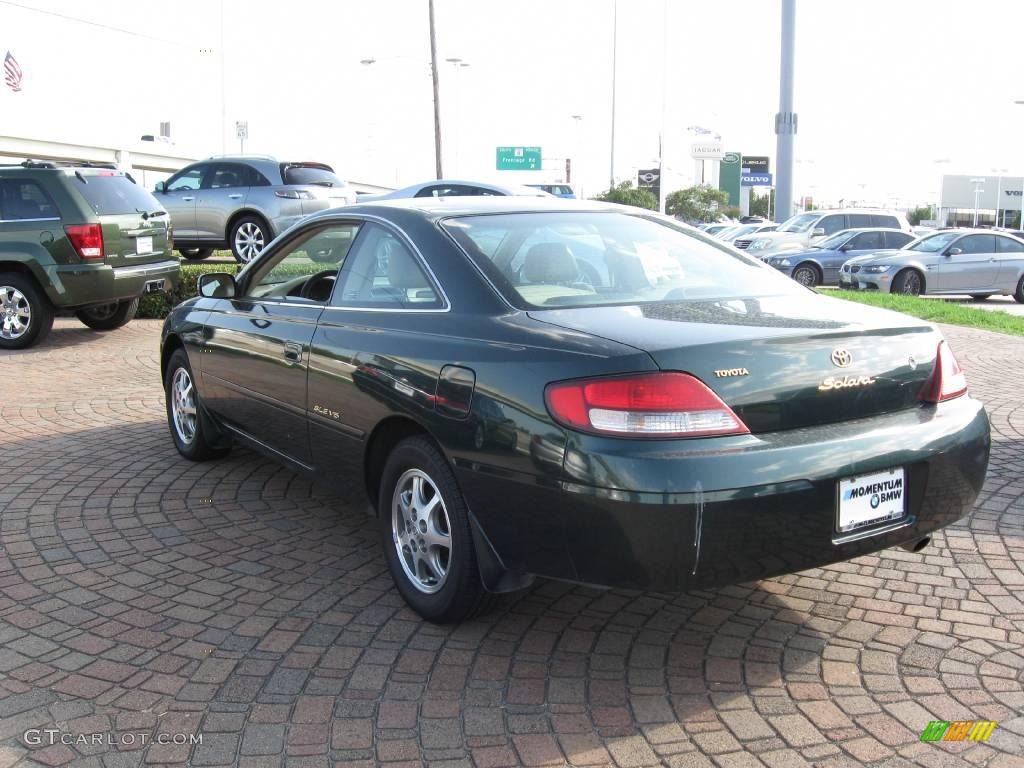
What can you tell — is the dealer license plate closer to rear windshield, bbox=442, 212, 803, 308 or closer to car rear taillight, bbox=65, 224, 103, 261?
rear windshield, bbox=442, 212, 803, 308

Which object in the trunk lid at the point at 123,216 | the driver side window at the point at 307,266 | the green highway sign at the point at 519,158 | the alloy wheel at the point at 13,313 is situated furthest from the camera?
the green highway sign at the point at 519,158

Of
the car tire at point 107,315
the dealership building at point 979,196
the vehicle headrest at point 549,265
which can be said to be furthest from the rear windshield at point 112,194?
the dealership building at point 979,196

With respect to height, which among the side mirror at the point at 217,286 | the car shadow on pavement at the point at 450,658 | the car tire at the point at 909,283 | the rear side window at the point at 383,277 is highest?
the rear side window at the point at 383,277

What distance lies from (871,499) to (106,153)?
5944 cm

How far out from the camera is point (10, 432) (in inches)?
283

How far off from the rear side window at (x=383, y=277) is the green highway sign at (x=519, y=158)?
90181 millimetres

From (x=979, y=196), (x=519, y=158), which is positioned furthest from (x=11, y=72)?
(x=979, y=196)

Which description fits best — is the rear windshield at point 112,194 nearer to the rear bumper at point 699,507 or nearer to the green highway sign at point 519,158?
the rear bumper at point 699,507

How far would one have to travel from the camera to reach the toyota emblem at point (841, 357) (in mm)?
3473

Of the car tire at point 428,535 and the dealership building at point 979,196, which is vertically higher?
the dealership building at point 979,196

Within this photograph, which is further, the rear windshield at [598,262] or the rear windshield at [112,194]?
the rear windshield at [112,194]

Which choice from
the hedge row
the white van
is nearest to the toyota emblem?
the hedge row

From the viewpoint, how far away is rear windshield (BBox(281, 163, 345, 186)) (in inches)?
664

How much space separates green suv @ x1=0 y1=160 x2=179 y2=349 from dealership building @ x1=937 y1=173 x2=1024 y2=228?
117950 millimetres
